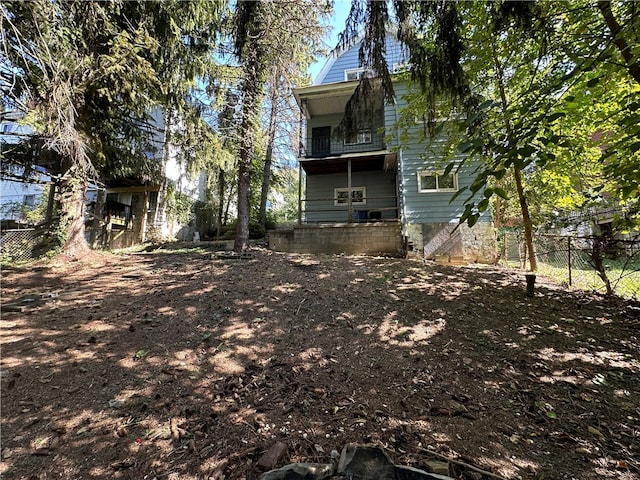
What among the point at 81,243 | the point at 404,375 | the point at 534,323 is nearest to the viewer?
the point at 404,375

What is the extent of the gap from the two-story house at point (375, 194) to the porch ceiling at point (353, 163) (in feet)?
0.13

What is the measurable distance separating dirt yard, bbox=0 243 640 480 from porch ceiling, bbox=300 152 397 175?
7.04m

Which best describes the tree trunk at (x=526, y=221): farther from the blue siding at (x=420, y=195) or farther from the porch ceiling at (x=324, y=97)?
the porch ceiling at (x=324, y=97)

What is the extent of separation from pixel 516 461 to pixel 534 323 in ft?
8.62

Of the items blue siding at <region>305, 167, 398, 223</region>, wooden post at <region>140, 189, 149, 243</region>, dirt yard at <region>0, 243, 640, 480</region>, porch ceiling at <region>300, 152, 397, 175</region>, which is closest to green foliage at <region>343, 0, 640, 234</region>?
dirt yard at <region>0, 243, 640, 480</region>

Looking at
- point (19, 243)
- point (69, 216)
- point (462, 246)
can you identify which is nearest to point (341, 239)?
point (462, 246)

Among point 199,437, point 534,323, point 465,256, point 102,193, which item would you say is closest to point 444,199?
point 465,256

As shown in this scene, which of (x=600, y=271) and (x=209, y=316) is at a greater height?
(x=600, y=271)

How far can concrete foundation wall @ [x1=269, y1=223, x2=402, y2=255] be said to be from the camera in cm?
952

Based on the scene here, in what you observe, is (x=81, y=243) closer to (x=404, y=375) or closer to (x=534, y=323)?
(x=404, y=375)

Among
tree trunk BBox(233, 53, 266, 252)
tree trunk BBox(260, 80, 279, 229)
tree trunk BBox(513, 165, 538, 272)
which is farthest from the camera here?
tree trunk BBox(260, 80, 279, 229)

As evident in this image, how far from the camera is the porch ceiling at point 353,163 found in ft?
35.7

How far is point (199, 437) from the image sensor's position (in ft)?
6.85

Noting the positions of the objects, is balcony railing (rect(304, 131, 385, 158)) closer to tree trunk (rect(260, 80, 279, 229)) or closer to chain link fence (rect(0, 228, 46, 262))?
tree trunk (rect(260, 80, 279, 229))
